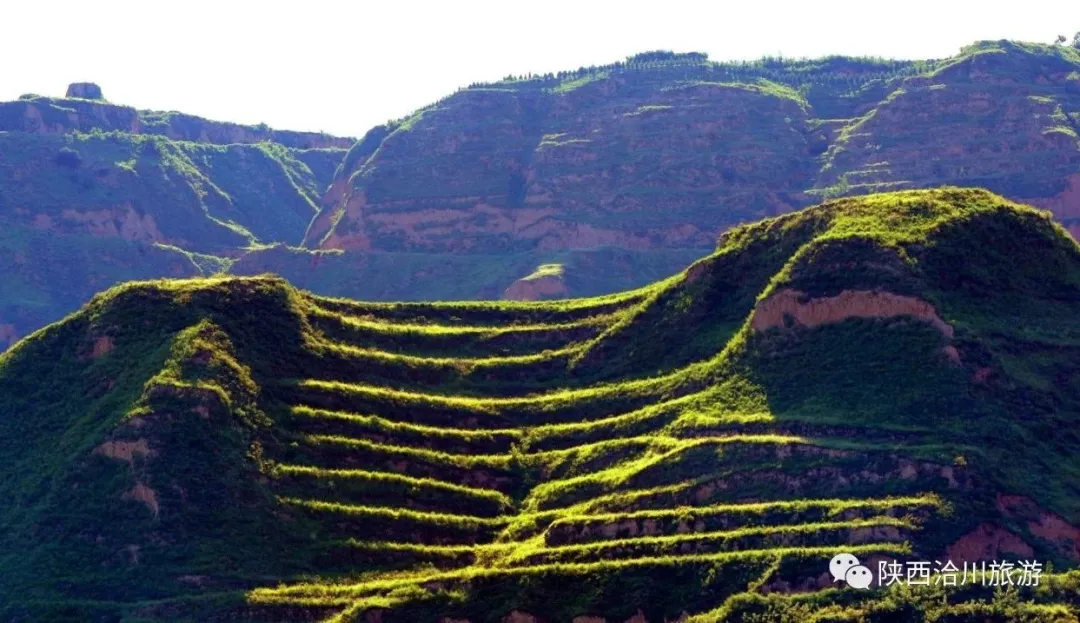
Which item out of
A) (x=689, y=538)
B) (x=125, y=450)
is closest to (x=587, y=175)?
(x=125, y=450)

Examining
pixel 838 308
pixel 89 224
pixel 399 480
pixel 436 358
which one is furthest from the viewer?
pixel 89 224

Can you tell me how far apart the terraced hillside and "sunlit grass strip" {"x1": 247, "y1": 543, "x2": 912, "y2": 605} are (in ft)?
0.62

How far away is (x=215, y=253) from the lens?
184000 mm

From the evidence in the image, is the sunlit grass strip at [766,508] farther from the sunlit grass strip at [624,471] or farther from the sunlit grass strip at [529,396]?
the sunlit grass strip at [529,396]

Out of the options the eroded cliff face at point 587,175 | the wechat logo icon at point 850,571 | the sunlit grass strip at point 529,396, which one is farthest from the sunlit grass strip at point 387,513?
the eroded cliff face at point 587,175

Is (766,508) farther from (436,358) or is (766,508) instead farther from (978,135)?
(978,135)

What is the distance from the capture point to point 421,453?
6325cm

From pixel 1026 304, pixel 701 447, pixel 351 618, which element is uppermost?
pixel 1026 304

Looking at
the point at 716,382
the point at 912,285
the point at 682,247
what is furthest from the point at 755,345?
the point at 682,247

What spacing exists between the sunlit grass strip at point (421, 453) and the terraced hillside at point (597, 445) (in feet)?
0.53

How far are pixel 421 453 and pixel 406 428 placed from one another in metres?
2.11

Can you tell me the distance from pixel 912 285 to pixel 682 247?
94699mm

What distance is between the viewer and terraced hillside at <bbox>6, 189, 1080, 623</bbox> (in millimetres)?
51875

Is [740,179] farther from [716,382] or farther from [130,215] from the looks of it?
[716,382]
